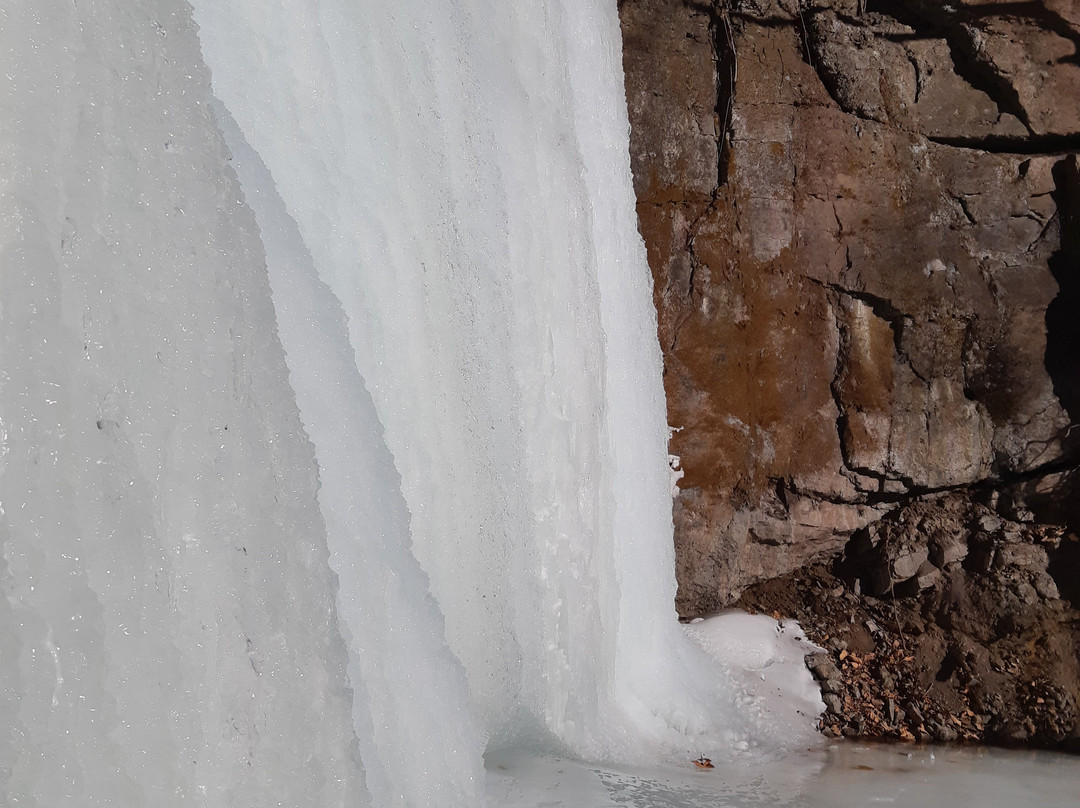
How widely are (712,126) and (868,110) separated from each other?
823 millimetres

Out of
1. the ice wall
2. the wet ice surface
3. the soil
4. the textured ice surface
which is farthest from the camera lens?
the soil

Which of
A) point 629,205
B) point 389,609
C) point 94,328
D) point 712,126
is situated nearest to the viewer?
point 94,328

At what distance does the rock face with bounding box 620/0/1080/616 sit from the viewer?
14.0 ft

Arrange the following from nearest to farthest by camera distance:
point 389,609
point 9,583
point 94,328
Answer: point 9,583 → point 94,328 → point 389,609

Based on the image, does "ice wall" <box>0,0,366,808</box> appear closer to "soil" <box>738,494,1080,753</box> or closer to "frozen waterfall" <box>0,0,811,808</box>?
"frozen waterfall" <box>0,0,811,808</box>

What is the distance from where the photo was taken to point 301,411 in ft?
4.98

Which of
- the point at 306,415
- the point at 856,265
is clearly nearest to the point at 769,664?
the point at 856,265

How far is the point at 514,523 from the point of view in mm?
2572

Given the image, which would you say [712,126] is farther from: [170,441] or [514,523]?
[170,441]

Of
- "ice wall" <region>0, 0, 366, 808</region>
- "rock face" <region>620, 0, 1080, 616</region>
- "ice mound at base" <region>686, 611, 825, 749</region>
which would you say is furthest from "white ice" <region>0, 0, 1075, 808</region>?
"rock face" <region>620, 0, 1080, 616</region>

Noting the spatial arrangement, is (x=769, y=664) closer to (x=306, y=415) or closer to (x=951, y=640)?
(x=951, y=640)

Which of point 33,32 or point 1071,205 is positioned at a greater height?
point 1071,205

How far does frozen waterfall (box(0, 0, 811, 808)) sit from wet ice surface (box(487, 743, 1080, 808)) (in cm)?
17

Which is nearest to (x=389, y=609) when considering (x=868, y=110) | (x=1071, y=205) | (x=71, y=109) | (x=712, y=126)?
(x=71, y=109)
